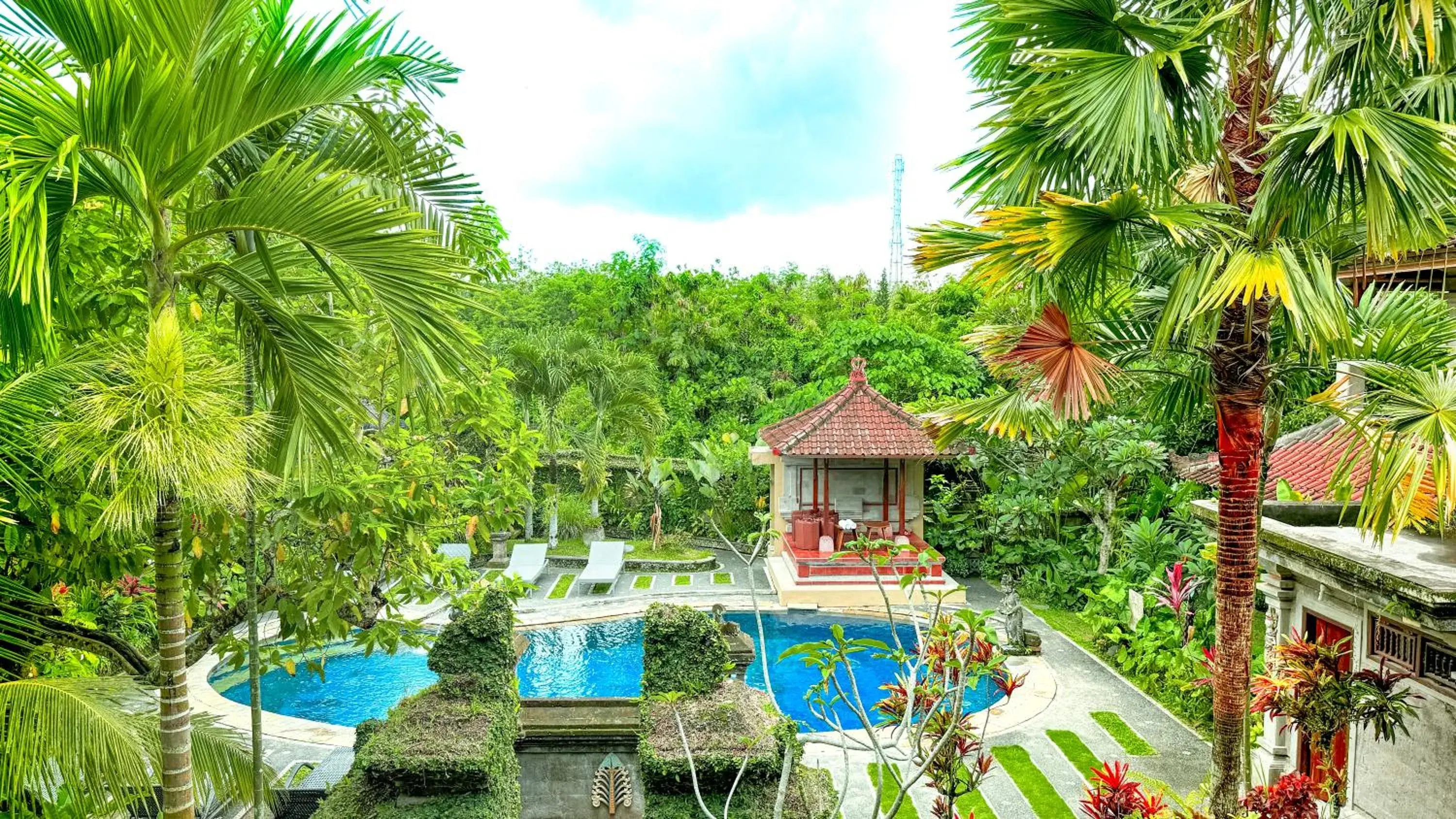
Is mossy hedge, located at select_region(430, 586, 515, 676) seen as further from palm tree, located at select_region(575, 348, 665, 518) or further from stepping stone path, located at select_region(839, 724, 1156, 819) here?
palm tree, located at select_region(575, 348, 665, 518)

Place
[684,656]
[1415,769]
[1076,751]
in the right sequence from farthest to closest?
[1076,751]
[684,656]
[1415,769]

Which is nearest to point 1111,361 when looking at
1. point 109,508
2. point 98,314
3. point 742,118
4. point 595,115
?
point 109,508

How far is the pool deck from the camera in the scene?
8281 mm

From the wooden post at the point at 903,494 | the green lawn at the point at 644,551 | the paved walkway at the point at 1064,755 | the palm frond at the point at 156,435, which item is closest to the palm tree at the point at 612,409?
the green lawn at the point at 644,551

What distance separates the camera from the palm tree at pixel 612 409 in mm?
17891

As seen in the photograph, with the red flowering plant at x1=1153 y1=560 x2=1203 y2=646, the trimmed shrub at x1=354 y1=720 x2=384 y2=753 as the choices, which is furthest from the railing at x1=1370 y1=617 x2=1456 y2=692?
the trimmed shrub at x1=354 y1=720 x2=384 y2=753

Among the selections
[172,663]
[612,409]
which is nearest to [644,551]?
[612,409]

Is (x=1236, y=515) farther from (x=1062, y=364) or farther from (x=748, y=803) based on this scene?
(x=748, y=803)

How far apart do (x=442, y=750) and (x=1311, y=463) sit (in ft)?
26.0

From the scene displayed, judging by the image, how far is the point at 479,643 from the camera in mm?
7281

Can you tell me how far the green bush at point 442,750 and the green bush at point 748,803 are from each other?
122 centimetres

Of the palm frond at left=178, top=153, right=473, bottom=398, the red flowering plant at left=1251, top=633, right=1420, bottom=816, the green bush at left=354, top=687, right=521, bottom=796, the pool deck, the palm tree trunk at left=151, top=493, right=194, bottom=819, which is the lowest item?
the pool deck

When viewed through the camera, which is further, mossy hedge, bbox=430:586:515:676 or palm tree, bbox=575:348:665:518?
palm tree, bbox=575:348:665:518

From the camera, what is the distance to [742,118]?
24109mm
